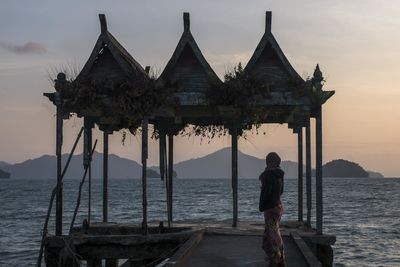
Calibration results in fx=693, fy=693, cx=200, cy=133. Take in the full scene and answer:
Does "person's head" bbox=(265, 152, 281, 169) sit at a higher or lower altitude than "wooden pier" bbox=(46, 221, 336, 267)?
higher

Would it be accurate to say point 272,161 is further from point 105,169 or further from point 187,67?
point 105,169

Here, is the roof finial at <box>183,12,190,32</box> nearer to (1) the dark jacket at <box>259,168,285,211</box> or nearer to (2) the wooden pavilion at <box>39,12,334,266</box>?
(2) the wooden pavilion at <box>39,12,334,266</box>

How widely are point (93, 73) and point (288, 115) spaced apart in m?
6.02

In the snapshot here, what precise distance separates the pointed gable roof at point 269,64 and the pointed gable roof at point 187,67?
1.17 m

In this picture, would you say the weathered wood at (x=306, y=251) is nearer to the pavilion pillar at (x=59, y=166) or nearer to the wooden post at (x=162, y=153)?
the pavilion pillar at (x=59, y=166)

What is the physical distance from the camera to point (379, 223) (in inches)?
2704

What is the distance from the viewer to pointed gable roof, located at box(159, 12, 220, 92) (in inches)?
731

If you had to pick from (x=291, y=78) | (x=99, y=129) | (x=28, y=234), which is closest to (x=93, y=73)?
(x=99, y=129)

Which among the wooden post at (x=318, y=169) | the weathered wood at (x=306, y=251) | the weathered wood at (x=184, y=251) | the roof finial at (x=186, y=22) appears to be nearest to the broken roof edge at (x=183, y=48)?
the roof finial at (x=186, y=22)

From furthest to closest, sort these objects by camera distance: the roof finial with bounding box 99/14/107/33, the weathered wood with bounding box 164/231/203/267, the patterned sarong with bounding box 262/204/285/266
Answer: the roof finial with bounding box 99/14/107/33 → the patterned sarong with bounding box 262/204/285/266 → the weathered wood with bounding box 164/231/203/267

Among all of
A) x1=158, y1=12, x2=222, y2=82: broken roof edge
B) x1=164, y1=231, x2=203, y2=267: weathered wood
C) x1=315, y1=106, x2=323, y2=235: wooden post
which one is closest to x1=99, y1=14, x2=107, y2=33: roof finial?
x1=158, y1=12, x2=222, y2=82: broken roof edge

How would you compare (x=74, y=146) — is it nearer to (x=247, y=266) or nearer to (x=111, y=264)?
(x=111, y=264)

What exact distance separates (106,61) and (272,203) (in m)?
7.78

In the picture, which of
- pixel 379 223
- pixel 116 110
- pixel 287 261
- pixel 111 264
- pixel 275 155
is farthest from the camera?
pixel 379 223
